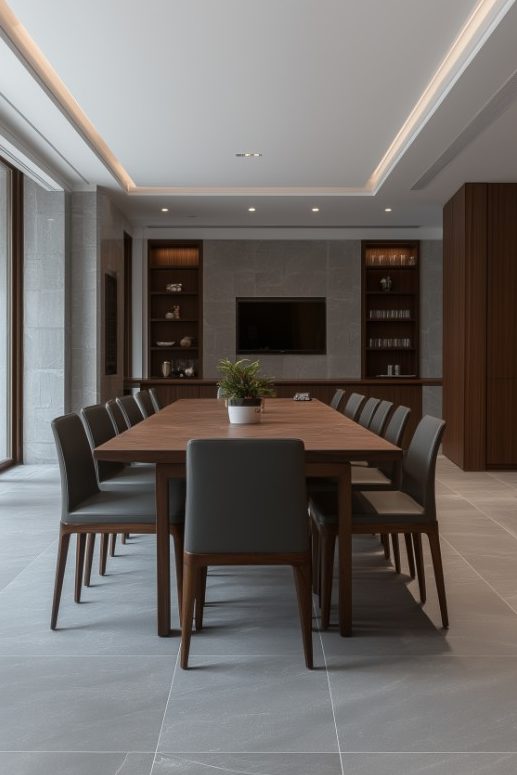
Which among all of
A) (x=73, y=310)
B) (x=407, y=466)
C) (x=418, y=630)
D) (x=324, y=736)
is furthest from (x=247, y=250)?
(x=324, y=736)

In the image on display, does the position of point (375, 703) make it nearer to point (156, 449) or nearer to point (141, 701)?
point (141, 701)

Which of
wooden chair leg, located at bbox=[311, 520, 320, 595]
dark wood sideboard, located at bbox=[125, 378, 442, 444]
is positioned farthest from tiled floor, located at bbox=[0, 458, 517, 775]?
dark wood sideboard, located at bbox=[125, 378, 442, 444]

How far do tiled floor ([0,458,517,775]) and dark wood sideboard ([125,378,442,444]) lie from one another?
17.2 feet

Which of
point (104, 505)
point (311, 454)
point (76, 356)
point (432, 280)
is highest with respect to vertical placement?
point (432, 280)

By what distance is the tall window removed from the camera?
24.4ft

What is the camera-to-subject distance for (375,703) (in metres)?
2.42

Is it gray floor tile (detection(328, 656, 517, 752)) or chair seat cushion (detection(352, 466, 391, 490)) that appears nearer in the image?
gray floor tile (detection(328, 656, 517, 752))

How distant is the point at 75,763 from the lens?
2055 millimetres

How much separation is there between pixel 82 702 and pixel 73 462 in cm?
111

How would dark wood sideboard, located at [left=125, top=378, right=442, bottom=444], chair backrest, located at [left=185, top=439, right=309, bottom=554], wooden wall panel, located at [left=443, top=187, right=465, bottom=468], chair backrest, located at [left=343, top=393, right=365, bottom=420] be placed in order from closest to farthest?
chair backrest, located at [left=185, top=439, right=309, bottom=554], chair backrest, located at [left=343, top=393, right=365, bottom=420], wooden wall panel, located at [left=443, top=187, right=465, bottom=468], dark wood sideboard, located at [left=125, top=378, right=442, bottom=444]

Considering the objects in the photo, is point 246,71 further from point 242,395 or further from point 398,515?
point 398,515

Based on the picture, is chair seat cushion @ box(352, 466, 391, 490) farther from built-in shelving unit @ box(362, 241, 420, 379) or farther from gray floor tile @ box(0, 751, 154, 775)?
built-in shelving unit @ box(362, 241, 420, 379)

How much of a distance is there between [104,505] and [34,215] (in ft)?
17.3

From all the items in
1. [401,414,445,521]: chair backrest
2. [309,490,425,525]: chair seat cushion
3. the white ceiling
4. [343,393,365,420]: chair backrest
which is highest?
the white ceiling
